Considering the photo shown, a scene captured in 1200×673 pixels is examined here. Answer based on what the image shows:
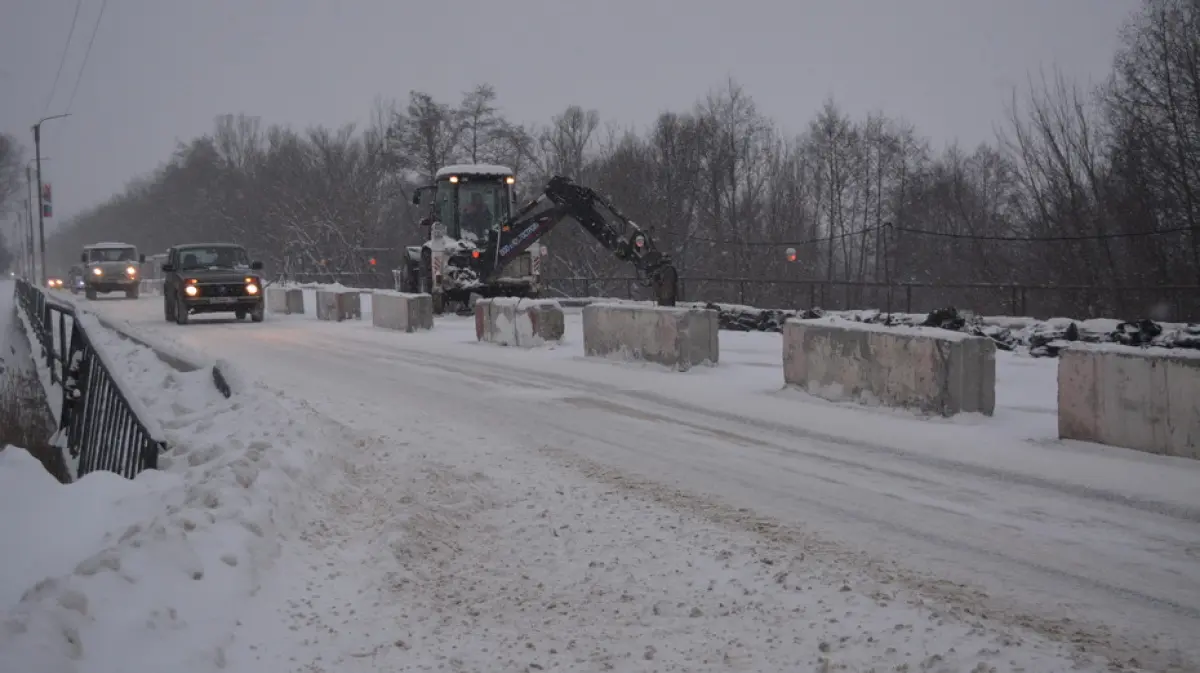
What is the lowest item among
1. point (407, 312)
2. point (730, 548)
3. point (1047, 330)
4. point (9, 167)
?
point (730, 548)

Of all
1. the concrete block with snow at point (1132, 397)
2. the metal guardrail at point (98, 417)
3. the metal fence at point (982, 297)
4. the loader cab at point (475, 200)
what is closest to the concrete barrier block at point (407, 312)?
the loader cab at point (475, 200)

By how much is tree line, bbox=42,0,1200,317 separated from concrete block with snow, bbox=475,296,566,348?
20.5 ft

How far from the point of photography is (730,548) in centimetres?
607

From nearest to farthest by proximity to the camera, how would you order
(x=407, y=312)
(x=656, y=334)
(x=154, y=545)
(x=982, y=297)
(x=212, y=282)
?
(x=154, y=545) → (x=656, y=334) → (x=407, y=312) → (x=212, y=282) → (x=982, y=297)

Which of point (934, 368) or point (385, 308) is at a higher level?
point (385, 308)

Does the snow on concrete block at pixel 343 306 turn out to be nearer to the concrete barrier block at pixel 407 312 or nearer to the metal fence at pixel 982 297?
the concrete barrier block at pixel 407 312

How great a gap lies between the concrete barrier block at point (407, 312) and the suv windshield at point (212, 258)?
5487 millimetres

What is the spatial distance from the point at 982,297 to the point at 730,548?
2239cm

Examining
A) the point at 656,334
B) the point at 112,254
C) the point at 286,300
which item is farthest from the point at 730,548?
the point at 112,254

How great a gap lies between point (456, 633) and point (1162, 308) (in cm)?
1905

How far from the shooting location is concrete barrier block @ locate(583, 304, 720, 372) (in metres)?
15.0

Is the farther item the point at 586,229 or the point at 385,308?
the point at 586,229

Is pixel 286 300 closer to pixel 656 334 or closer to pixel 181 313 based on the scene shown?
pixel 181 313

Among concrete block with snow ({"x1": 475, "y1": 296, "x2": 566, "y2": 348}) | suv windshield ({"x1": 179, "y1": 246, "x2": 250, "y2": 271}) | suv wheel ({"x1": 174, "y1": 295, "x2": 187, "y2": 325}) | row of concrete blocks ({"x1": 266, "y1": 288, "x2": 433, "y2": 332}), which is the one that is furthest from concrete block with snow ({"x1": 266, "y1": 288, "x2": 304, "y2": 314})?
concrete block with snow ({"x1": 475, "y1": 296, "x2": 566, "y2": 348})
